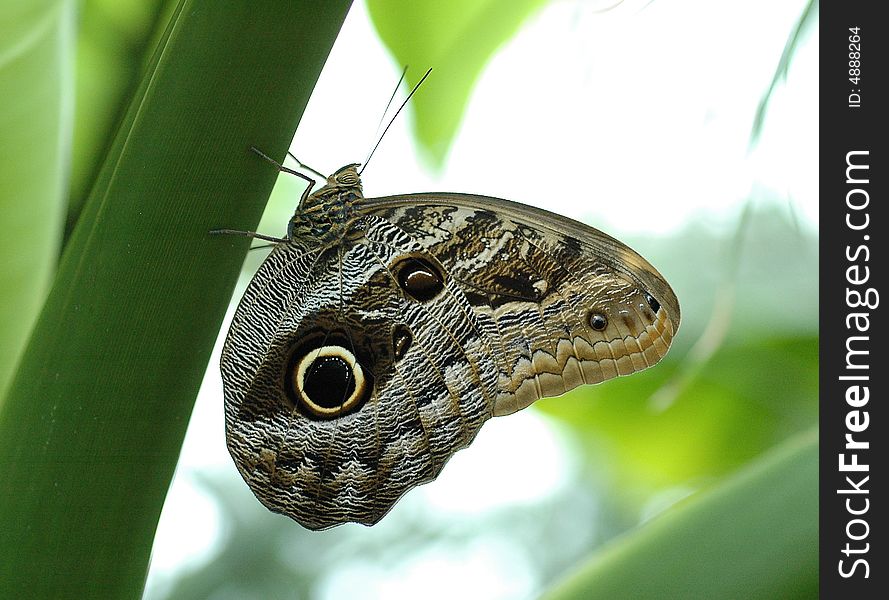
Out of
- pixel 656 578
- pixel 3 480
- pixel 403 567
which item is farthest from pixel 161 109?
pixel 403 567

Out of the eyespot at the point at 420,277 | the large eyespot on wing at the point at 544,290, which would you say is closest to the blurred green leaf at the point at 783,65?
the large eyespot on wing at the point at 544,290

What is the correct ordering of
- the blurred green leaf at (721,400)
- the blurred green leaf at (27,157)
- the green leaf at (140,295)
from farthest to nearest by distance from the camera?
the blurred green leaf at (721,400) → the blurred green leaf at (27,157) → the green leaf at (140,295)

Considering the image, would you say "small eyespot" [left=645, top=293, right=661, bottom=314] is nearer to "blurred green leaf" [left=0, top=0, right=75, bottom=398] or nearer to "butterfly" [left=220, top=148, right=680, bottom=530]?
"butterfly" [left=220, top=148, right=680, bottom=530]

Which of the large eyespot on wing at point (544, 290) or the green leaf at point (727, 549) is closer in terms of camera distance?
the green leaf at point (727, 549)

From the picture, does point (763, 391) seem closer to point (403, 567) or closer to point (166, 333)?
point (166, 333)

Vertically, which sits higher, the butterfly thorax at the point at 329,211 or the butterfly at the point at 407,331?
the butterfly thorax at the point at 329,211

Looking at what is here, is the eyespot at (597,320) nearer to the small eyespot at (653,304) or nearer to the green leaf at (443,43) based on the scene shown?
the small eyespot at (653,304)
